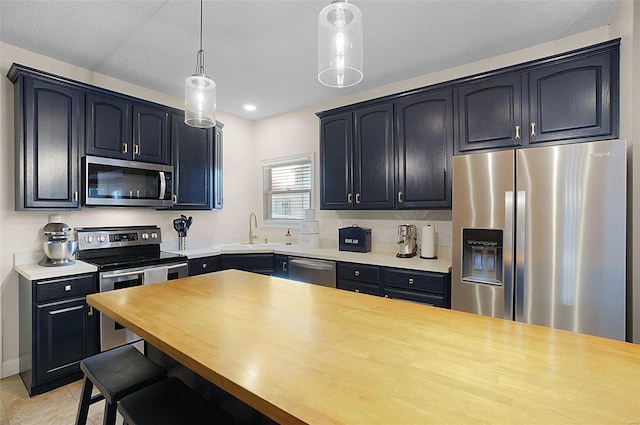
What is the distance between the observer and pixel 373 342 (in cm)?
99

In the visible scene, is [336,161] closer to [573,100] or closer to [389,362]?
[573,100]

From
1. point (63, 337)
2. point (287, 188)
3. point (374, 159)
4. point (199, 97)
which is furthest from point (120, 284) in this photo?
point (374, 159)

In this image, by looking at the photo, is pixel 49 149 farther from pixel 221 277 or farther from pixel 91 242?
pixel 221 277

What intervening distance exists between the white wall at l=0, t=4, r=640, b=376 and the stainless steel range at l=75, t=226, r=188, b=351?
0.13 metres

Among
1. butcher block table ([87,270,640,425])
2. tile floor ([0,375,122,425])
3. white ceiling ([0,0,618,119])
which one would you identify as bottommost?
tile floor ([0,375,122,425])

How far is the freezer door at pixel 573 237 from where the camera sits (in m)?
1.82

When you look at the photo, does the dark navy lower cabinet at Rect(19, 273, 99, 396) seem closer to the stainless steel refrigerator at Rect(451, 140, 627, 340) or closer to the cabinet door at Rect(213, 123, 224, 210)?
the cabinet door at Rect(213, 123, 224, 210)

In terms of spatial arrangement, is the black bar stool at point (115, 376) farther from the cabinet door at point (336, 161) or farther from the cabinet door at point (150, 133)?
the cabinet door at point (336, 161)

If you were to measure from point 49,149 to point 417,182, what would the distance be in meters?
3.17

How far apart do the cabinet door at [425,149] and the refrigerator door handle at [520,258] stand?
0.67 m

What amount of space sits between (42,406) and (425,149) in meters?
3.60

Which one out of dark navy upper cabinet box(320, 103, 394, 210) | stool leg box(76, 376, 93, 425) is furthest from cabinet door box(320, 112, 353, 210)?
stool leg box(76, 376, 93, 425)

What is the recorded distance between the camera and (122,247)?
3.17 m

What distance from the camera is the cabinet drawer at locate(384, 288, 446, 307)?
2475 mm
